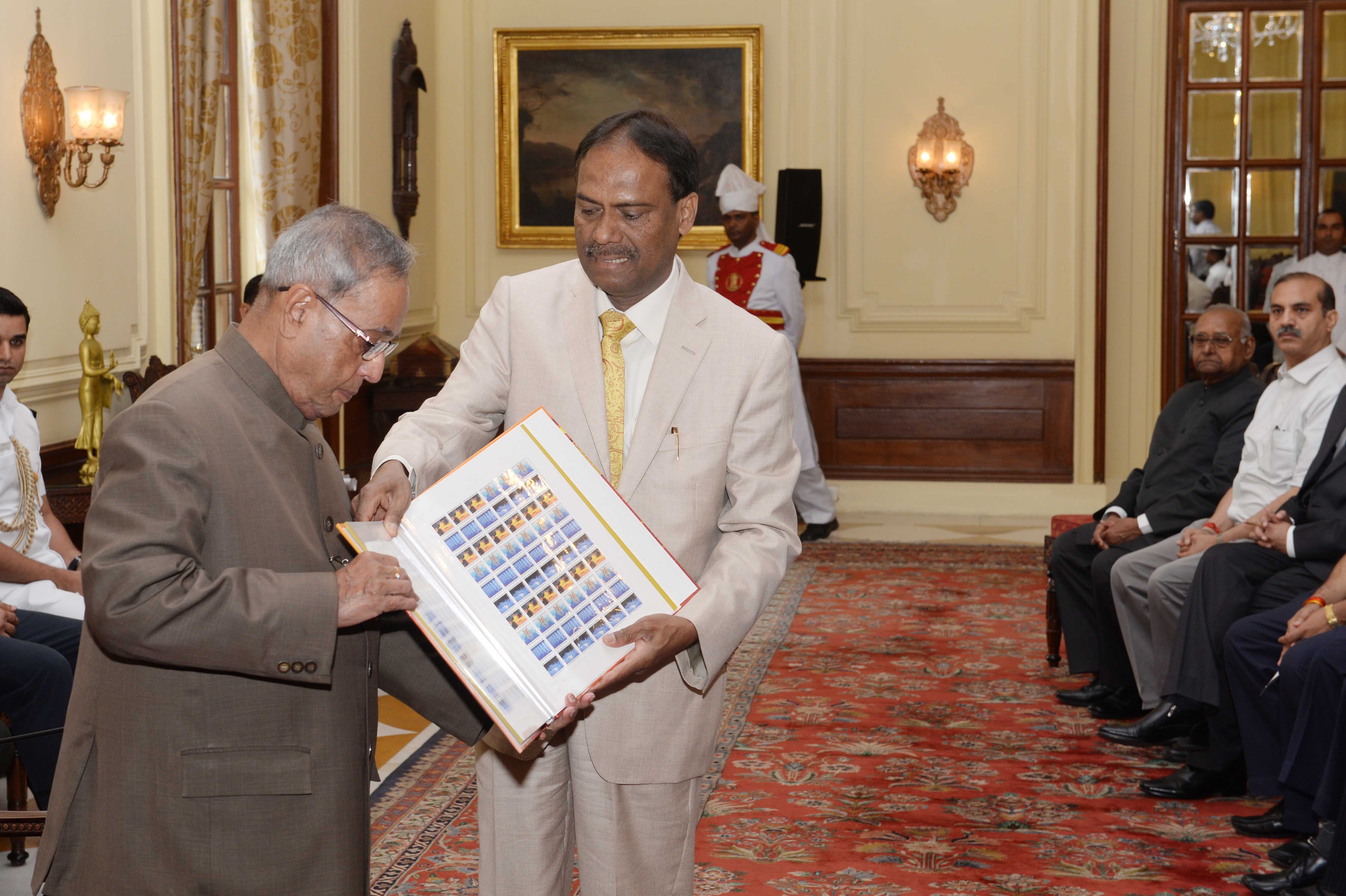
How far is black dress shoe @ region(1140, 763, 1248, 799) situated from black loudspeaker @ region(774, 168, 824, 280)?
555 cm

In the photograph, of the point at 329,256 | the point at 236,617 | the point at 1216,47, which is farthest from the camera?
the point at 1216,47

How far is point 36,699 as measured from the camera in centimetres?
337

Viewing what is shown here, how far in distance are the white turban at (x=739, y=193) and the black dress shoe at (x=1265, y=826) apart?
530 cm

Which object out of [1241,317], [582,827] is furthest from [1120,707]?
[582,827]

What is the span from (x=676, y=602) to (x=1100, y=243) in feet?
26.3

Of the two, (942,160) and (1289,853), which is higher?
(942,160)

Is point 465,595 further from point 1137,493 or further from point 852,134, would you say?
point 852,134

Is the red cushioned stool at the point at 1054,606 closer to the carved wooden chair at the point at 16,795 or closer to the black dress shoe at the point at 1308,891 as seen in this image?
the black dress shoe at the point at 1308,891

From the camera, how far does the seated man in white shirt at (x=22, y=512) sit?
12.2ft

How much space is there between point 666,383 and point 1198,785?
2845mm

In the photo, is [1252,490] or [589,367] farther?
[1252,490]

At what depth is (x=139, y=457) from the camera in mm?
1546

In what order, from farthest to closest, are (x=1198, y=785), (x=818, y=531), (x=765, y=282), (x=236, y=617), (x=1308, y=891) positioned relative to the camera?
(x=818, y=531)
(x=765, y=282)
(x=1198, y=785)
(x=1308, y=891)
(x=236, y=617)

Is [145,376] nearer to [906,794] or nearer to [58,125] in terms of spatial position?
[58,125]
